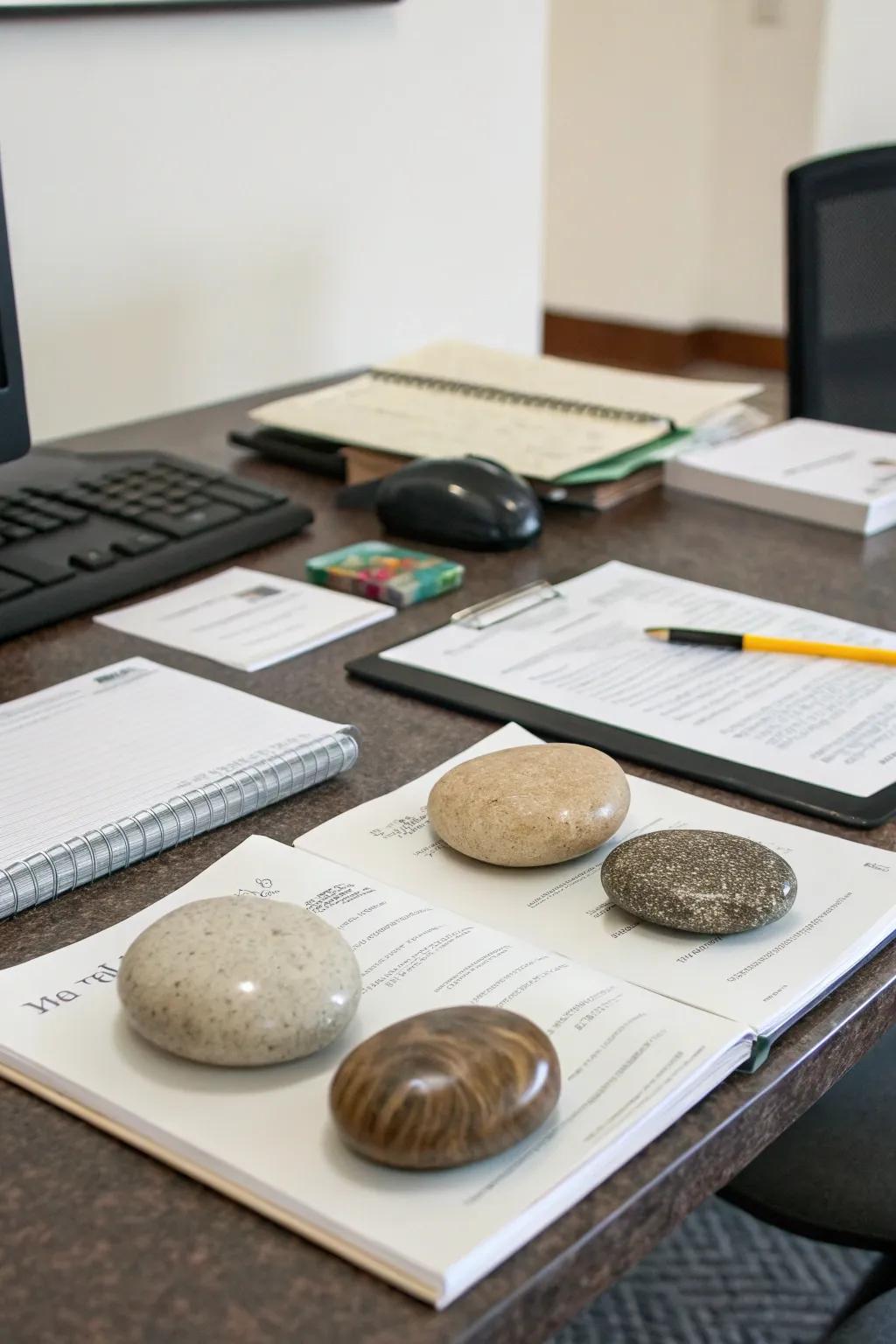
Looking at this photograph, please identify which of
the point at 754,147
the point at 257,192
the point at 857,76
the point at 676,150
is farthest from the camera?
the point at 676,150

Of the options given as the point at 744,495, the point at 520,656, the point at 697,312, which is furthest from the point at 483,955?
the point at 697,312

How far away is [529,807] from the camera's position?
611mm

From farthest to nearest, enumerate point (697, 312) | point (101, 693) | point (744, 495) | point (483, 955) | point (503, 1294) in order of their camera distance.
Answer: point (697, 312) < point (744, 495) < point (101, 693) < point (483, 955) < point (503, 1294)

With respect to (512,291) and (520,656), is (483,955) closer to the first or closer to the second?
(520,656)

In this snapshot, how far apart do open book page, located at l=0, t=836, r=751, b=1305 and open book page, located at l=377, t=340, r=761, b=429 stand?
74cm

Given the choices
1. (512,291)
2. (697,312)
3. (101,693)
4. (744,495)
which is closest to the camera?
(101,693)

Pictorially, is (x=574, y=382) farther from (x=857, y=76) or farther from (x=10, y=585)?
(x=857, y=76)

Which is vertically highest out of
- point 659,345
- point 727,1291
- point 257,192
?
point 257,192

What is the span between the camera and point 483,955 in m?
0.55

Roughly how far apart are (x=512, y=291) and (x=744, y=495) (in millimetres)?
736

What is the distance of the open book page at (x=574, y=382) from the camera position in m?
1.25

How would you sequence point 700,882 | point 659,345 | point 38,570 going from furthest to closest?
1. point 659,345
2. point 38,570
3. point 700,882

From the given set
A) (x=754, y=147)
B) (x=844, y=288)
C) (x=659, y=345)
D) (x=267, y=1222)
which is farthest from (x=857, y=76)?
(x=267, y=1222)

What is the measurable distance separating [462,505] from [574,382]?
36 centimetres
